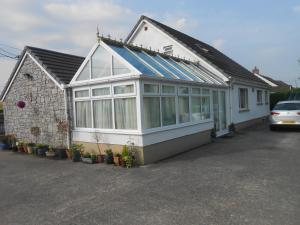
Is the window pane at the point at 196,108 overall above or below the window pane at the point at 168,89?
below

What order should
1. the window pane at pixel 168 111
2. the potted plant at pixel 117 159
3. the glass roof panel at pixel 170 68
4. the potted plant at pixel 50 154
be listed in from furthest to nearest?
the potted plant at pixel 50 154 < the glass roof panel at pixel 170 68 < the window pane at pixel 168 111 < the potted plant at pixel 117 159

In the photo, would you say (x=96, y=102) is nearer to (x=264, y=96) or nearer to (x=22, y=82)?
(x=22, y=82)

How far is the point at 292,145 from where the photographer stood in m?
10.0

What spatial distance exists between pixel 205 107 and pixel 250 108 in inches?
282

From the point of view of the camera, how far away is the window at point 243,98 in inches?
643

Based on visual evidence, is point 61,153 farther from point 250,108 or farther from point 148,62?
point 250,108

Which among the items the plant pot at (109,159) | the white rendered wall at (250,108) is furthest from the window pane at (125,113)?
the white rendered wall at (250,108)

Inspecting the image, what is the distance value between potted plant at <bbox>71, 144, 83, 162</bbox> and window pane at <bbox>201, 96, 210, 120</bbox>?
524 cm

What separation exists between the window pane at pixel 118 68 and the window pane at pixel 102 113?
1058 millimetres

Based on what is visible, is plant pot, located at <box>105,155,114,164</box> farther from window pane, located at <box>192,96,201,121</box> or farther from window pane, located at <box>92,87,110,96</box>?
window pane, located at <box>192,96,201,121</box>

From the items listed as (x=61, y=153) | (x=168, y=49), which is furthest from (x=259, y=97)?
(x=61, y=153)

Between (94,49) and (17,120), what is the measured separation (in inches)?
257

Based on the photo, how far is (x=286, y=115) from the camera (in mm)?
13133

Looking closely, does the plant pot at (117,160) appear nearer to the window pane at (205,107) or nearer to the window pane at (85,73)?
the window pane at (85,73)
